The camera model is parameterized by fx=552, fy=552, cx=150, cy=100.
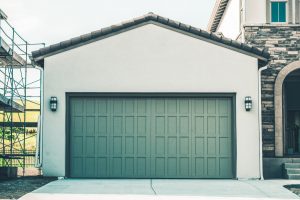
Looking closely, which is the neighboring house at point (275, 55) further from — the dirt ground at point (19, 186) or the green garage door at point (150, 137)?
the dirt ground at point (19, 186)

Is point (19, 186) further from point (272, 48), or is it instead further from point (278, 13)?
point (278, 13)

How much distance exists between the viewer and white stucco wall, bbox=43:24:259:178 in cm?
1483

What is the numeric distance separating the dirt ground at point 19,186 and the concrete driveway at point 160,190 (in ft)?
0.96

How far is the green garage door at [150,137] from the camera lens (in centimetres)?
1488

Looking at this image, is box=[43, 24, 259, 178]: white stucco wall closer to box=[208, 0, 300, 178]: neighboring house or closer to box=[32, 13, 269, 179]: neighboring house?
box=[32, 13, 269, 179]: neighboring house

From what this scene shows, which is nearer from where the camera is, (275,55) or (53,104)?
(53,104)

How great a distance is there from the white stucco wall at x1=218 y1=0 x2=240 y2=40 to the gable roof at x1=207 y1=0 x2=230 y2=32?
0.78 feet

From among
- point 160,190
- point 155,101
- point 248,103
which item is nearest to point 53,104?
point 155,101

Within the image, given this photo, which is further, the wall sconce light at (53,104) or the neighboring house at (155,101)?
the neighboring house at (155,101)

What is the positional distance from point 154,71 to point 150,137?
5.86 feet

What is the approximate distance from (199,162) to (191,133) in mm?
812

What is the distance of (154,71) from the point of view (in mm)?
14875

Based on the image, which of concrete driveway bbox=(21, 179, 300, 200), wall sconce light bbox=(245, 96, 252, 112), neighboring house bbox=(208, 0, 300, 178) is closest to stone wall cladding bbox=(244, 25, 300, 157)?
neighboring house bbox=(208, 0, 300, 178)

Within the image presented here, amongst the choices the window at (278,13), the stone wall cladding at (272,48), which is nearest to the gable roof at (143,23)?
the stone wall cladding at (272,48)
